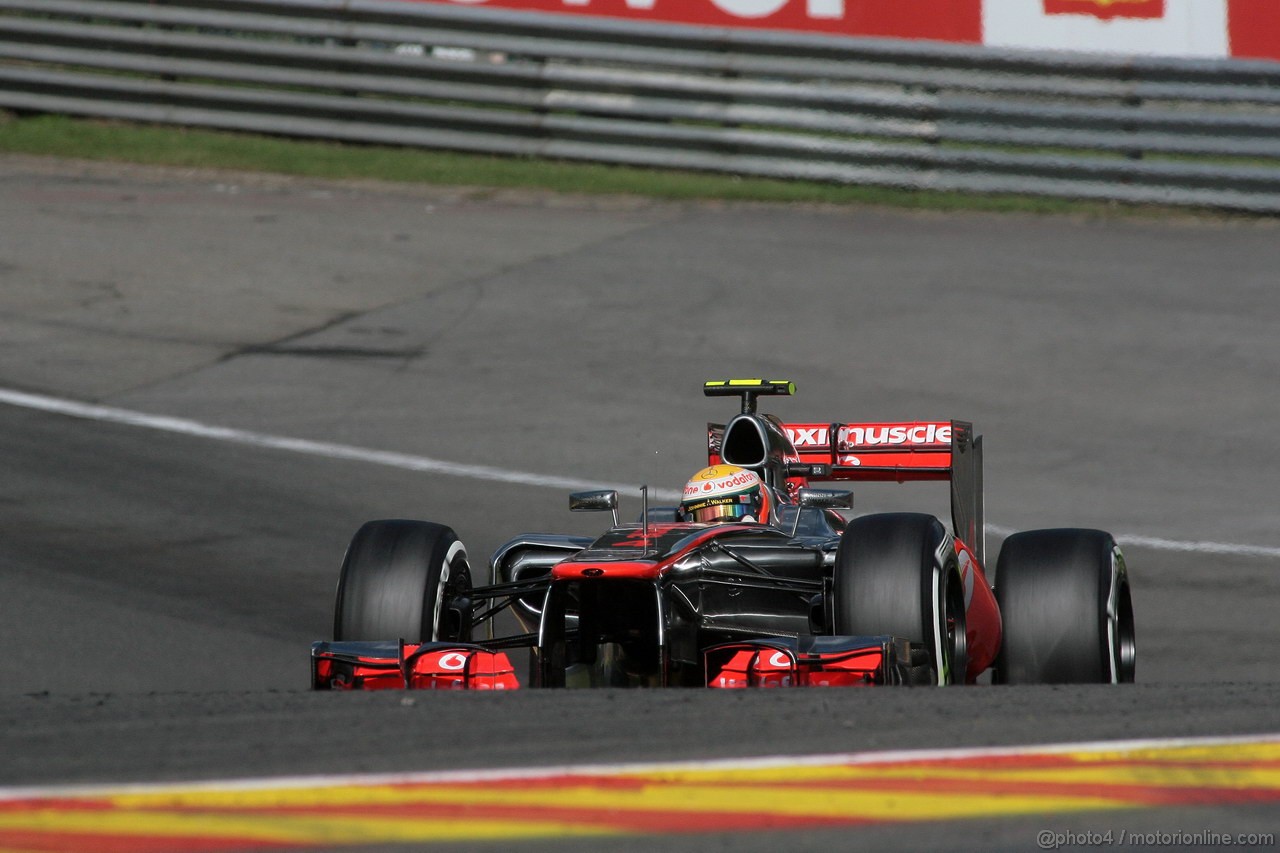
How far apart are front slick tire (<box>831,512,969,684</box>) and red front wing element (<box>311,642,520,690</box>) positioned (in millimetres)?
1309

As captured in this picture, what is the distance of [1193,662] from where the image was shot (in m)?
8.71

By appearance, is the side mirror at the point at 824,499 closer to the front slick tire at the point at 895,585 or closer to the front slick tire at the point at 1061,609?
the front slick tire at the point at 1061,609

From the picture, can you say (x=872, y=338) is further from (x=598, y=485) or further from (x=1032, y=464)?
(x=598, y=485)

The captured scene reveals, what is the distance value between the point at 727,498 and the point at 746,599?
0.57 meters

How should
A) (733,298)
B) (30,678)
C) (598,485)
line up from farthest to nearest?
(733,298) < (598,485) < (30,678)

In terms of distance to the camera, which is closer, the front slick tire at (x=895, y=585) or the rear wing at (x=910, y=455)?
the front slick tire at (x=895, y=585)

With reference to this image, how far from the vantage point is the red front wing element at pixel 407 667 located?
6.77 meters

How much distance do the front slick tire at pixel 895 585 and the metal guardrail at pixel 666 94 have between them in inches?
427

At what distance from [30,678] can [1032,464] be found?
651 centimetres

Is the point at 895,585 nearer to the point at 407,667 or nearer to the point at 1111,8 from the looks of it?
the point at 407,667

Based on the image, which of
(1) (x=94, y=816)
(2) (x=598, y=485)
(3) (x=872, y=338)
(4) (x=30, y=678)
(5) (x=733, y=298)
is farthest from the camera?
(5) (x=733, y=298)

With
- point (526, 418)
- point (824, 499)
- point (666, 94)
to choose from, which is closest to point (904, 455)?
point (824, 499)

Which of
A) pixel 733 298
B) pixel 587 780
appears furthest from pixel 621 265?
pixel 587 780

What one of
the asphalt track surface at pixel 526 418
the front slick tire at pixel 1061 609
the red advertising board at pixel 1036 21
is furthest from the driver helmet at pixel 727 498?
the red advertising board at pixel 1036 21
